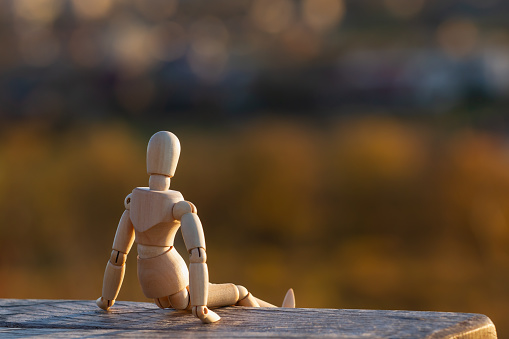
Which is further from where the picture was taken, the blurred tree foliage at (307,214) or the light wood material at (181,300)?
the blurred tree foliage at (307,214)

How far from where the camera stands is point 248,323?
38.5 inches

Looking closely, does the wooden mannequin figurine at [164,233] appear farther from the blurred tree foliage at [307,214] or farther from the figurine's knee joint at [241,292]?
the blurred tree foliage at [307,214]

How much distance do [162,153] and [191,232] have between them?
0.44 ft

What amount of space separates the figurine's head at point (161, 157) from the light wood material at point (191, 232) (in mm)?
79

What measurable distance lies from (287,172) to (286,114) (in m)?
0.60

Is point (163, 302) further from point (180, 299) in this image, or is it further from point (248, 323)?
point (248, 323)

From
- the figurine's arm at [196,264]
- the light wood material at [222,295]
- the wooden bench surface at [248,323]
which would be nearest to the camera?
the wooden bench surface at [248,323]

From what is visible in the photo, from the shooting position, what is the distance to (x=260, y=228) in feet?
11.0

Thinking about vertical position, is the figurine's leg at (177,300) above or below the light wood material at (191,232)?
below

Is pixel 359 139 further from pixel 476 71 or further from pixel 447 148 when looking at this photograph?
pixel 476 71

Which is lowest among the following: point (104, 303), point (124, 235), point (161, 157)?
point (104, 303)

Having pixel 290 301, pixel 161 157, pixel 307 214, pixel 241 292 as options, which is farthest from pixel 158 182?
pixel 307 214

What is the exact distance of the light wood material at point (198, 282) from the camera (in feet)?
3.25

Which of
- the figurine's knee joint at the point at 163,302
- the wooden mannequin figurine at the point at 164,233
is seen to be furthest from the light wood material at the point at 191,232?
the figurine's knee joint at the point at 163,302
